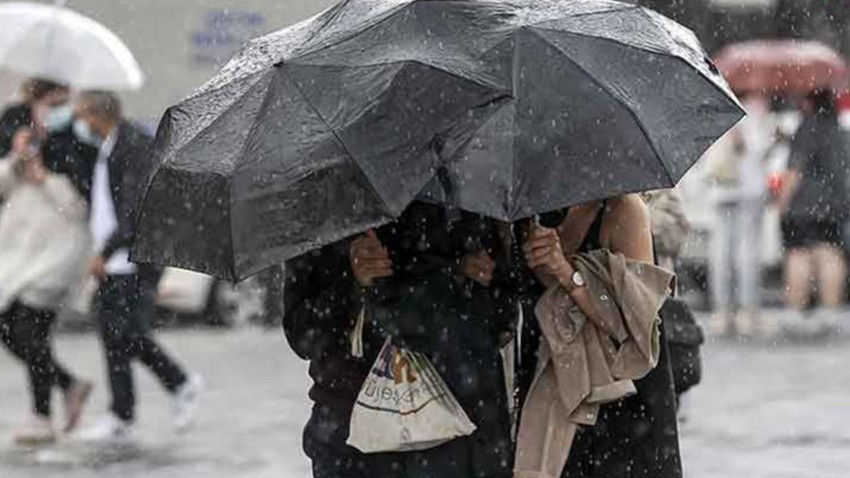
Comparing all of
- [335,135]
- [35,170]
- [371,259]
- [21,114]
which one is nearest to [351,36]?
[335,135]

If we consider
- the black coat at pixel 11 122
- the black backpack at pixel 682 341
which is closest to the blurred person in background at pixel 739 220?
the black coat at pixel 11 122

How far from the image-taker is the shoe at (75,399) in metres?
10.6

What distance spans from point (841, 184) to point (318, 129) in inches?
415

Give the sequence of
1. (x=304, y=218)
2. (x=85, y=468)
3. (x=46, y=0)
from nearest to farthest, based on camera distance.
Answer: (x=304, y=218) → (x=85, y=468) → (x=46, y=0)

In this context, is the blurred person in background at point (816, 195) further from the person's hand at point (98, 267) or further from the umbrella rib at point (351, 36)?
the umbrella rib at point (351, 36)

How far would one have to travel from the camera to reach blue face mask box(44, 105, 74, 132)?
10789 millimetres

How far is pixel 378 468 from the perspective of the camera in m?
5.40

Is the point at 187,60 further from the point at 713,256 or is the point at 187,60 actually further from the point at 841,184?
the point at 841,184

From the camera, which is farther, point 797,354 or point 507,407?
point 797,354

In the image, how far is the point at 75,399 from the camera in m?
10.6

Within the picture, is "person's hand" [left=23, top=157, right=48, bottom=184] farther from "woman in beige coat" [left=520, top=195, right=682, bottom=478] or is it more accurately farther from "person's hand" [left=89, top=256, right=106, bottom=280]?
"woman in beige coat" [left=520, top=195, right=682, bottom=478]

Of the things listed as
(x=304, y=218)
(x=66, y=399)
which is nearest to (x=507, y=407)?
(x=304, y=218)

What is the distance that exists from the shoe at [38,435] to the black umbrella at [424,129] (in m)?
5.33

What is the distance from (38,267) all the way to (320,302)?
5.26 metres
